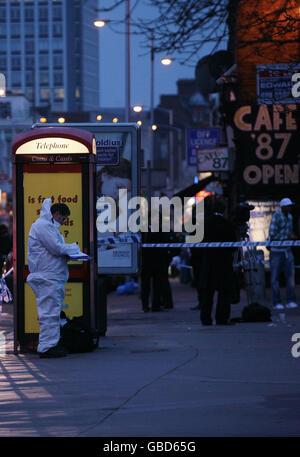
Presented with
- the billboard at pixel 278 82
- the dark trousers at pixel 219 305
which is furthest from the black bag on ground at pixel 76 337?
the billboard at pixel 278 82

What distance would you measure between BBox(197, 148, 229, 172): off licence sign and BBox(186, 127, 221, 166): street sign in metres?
2.91

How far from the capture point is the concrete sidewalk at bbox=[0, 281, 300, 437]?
7.93m

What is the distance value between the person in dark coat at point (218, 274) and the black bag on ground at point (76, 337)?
150 inches

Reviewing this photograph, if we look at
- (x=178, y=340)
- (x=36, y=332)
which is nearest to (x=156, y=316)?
(x=178, y=340)

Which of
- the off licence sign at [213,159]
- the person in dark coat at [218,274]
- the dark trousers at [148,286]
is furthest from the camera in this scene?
the off licence sign at [213,159]

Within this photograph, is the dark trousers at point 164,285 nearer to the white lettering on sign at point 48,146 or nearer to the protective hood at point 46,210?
the white lettering on sign at point 48,146

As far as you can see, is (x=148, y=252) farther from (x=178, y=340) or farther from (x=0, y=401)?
(x=0, y=401)

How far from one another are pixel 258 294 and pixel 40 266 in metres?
8.23

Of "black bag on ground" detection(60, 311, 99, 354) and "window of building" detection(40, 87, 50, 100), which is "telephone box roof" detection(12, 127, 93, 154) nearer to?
"black bag on ground" detection(60, 311, 99, 354)

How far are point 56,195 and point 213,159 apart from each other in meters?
18.5

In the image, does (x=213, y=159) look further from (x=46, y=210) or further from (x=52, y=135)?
(x=46, y=210)

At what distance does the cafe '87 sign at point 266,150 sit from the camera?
29.3 meters

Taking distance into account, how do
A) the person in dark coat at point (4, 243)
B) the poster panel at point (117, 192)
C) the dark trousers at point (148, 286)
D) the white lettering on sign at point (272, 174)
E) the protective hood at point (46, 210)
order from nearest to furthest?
the protective hood at point (46, 210)
the poster panel at point (117, 192)
the dark trousers at point (148, 286)
the person in dark coat at point (4, 243)
the white lettering on sign at point (272, 174)

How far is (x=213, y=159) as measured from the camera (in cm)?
3188
